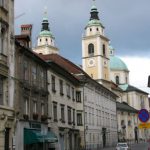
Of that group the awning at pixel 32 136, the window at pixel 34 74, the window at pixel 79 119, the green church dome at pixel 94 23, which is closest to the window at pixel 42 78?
the window at pixel 34 74

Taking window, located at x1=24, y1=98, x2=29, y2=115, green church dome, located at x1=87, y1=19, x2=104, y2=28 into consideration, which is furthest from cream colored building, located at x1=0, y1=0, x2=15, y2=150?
green church dome, located at x1=87, y1=19, x2=104, y2=28

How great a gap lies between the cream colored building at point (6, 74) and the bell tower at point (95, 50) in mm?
91790

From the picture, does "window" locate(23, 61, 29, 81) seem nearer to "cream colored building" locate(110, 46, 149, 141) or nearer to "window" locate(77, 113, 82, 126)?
"window" locate(77, 113, 82, 126)

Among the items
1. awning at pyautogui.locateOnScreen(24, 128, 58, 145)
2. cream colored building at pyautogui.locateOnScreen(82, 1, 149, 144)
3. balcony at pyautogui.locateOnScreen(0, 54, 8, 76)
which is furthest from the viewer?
cream colored building at pyautogui.locateOnScreen(82, 1, 149, 144)

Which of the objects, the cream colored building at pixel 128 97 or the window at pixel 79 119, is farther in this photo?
the cream colored building at pixel 128 97

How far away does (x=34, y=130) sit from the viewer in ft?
120

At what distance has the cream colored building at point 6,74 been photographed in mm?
29797

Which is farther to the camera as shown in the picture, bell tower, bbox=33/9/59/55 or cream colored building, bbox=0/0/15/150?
bell tower, bbox=33/9/59/55

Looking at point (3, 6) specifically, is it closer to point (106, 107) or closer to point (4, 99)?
point (4, 99)

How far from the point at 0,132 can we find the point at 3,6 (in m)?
9.13

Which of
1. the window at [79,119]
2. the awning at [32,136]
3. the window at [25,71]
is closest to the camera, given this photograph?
the awning at [32,136]

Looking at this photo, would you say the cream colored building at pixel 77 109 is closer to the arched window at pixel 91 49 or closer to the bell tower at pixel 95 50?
the bell tower at pixel 95 50

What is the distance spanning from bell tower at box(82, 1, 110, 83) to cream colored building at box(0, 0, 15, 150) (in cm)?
9179

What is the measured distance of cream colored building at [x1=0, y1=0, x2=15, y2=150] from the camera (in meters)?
29.8
